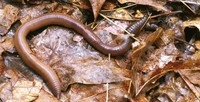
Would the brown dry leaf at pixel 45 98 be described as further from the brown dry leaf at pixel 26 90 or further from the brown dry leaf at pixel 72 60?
the brown dry leaf at pixel 72 60

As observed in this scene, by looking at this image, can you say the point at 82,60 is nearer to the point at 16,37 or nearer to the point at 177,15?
the point at 16,37

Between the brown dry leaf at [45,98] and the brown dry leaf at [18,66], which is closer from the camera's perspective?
the brown dry leaf at [45,98]

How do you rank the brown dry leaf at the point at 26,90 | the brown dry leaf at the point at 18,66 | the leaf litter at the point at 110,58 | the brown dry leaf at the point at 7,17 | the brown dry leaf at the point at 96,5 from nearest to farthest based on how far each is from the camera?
the brown dry leaf at the point at 26,90, the leaf litter at the point at 110,58, the brown dry leaf at the point at 18,66, the brown dry leaf at the point at 7,17, the brown dry leaf at the point at 96,5

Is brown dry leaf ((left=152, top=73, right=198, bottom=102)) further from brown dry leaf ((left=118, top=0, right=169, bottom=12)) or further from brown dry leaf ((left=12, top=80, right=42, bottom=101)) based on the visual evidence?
brown dry leaf ((left=12, top=80, right=42, bottom=101))

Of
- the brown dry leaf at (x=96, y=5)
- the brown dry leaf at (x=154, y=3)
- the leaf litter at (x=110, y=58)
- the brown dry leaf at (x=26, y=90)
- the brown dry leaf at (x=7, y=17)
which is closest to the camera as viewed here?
the brown dry leaf at (x=26, y=90)

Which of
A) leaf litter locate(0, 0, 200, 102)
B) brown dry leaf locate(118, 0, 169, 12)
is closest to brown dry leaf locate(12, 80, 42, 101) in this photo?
leaf litter locate(0, 0, 200, 102)

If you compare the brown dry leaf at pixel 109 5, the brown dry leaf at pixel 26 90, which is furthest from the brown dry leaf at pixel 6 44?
the brown dry leaf at pixel 109 5
